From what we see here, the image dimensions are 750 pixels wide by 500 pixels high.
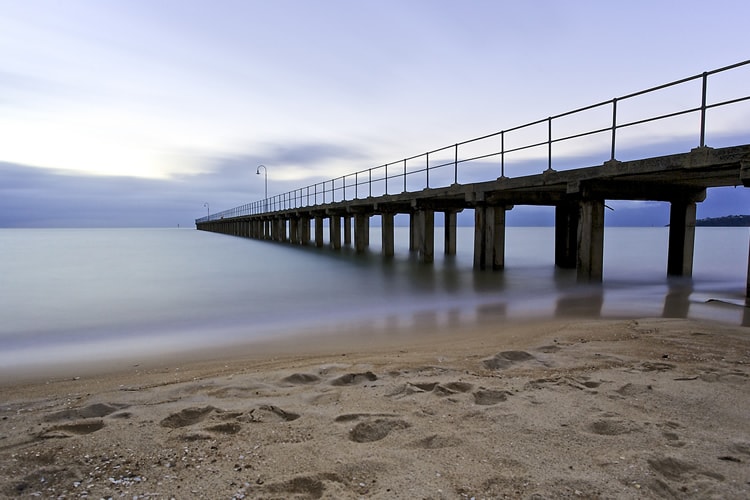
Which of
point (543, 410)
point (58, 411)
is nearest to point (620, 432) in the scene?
point (543, 410)

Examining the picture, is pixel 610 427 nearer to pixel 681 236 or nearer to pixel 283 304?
pixel 283 304

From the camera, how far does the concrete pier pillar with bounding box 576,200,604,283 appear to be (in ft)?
37.0

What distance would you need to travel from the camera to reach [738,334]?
554 cm

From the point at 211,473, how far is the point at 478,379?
2.31 metres

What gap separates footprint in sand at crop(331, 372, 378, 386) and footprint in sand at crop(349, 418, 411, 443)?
99 centimetres

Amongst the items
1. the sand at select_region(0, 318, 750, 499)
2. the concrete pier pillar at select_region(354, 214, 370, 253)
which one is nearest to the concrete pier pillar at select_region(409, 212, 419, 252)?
the concrete pier pillar at select_region(354, 214, 370, 253)

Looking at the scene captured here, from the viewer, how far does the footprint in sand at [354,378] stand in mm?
4008

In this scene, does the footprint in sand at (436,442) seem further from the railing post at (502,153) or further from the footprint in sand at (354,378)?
the railing post at (502,153)

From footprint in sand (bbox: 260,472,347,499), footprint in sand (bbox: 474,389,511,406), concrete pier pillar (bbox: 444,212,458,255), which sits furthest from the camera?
concrete pier pillar (bbox: 444,212,458,255)

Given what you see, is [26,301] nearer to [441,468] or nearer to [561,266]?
[441,468]

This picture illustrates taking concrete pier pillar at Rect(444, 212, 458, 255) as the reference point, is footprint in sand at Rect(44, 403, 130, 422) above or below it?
below

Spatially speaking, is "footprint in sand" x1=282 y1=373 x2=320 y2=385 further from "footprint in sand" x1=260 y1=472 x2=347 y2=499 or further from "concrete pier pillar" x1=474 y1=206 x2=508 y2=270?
"concrete pier pillar" x1=474 y1=206 x2=508 y2=270

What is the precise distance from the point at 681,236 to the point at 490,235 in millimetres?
5416

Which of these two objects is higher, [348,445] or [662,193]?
[662,193]
